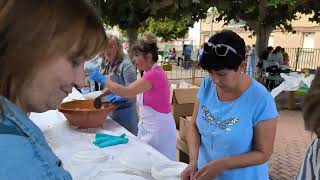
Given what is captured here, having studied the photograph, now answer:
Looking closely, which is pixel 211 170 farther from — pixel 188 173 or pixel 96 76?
pixel 96 76

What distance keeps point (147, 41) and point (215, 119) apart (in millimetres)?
1158

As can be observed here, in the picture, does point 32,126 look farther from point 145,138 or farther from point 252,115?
point 145,138

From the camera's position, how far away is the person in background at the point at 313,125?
872mm

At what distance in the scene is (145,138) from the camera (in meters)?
2.53

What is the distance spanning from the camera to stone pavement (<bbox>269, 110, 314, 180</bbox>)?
11.8 ft

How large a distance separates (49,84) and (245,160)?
97 cm

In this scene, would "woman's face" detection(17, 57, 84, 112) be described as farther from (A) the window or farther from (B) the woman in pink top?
(A) the window

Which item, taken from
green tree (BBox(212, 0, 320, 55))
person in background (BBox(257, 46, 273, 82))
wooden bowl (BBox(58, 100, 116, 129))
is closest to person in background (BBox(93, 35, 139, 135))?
wooden bowl (BBox(58, 100, 116, 129))

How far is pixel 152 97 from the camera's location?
2428 millimetres

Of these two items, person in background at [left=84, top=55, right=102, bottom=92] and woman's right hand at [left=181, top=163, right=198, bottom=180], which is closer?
woman's right hand at [left=181, top=163, right=198, bottom=180]

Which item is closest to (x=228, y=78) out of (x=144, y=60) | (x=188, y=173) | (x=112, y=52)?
(x=188, y=173)

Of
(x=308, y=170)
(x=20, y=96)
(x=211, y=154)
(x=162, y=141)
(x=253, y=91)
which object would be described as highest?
(x=20, y=96)

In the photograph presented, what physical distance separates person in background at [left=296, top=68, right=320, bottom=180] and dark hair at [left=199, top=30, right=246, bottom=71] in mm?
401

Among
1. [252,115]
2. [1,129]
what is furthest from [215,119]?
[1,129]
